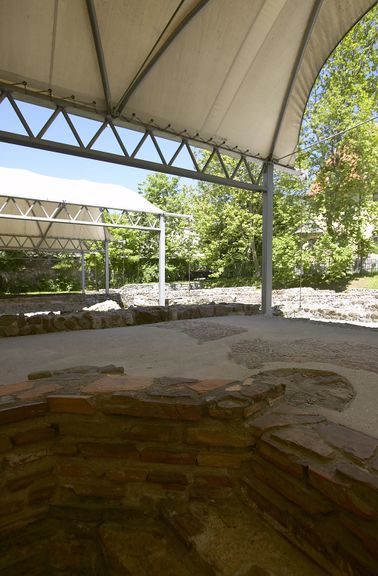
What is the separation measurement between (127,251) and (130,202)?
38.5 ft

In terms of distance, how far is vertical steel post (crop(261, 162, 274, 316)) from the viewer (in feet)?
25.2

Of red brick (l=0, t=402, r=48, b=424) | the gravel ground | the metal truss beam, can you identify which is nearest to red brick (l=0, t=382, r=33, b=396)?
red brick (l=0, t=402, r=48, b=424)

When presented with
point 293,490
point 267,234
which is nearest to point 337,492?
point 293,490

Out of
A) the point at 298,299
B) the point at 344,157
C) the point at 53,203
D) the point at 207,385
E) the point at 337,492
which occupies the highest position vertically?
the point at 344,157

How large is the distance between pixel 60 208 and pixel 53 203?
3.43 meters

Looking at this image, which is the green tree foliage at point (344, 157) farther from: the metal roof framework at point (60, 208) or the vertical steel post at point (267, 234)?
the vertical steel post at point (267, 234)

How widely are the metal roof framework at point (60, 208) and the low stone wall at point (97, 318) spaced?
5572 millimetres

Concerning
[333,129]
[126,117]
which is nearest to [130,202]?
[126,117]

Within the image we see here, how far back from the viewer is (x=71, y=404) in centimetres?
195

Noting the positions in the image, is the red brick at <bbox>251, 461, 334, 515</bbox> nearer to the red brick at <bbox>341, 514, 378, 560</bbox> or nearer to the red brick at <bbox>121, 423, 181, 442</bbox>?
the red brick at <bbox>341, 514, 378, 560</bbox>

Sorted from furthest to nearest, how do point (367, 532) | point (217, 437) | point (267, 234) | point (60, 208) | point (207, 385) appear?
point (60, 208), point (267, 234), point (207, 385), point (217, 437), point (367, 532)

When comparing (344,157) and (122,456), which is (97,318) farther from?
(344,157)

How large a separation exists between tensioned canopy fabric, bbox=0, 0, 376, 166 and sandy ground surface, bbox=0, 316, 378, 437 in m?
3.89

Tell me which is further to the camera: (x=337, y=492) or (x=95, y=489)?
(x=95, y=489)
